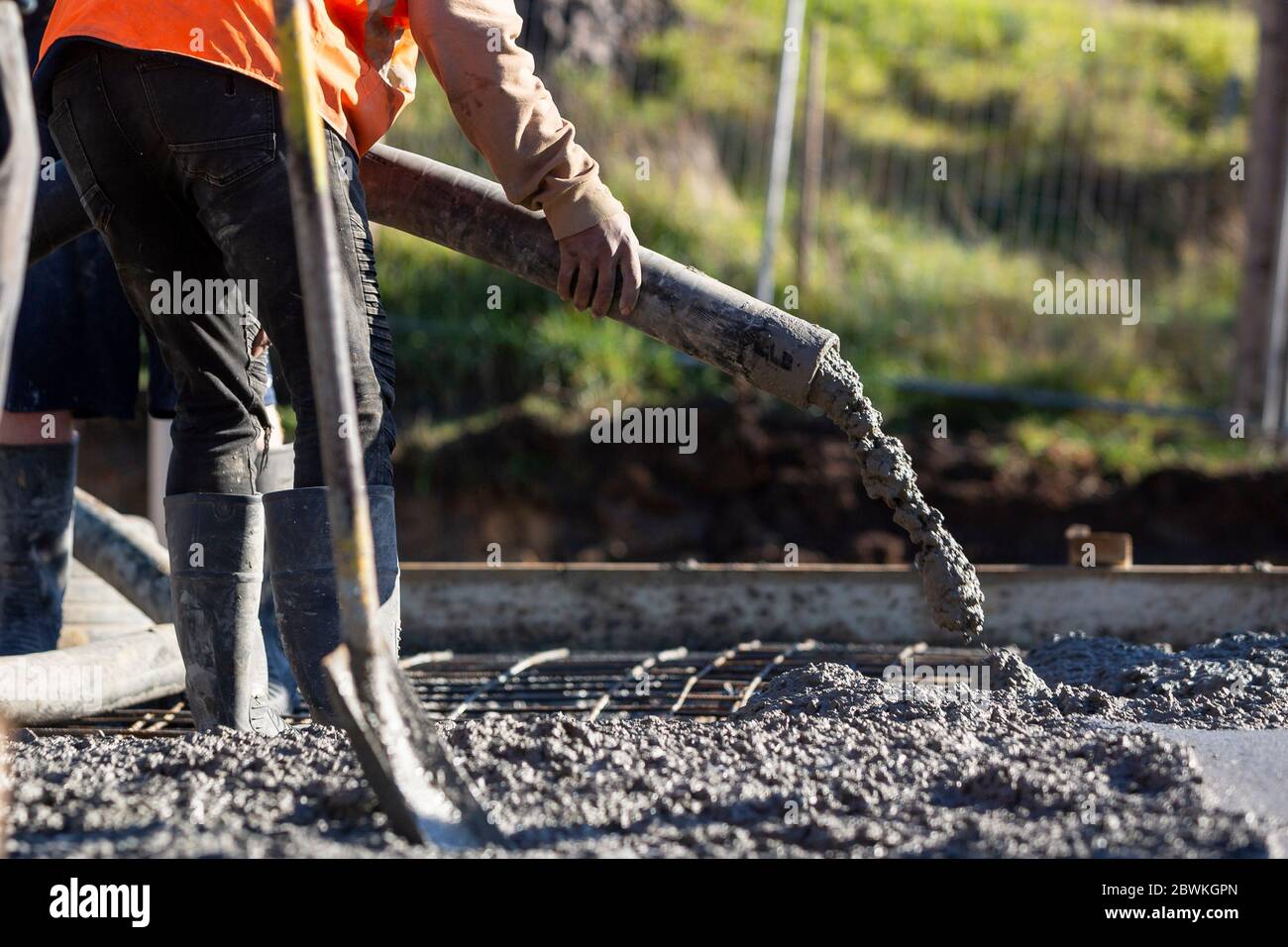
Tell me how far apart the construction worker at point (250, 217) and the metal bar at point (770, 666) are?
828 mm

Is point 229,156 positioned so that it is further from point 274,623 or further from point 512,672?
point 512,672

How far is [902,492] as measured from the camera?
235cm

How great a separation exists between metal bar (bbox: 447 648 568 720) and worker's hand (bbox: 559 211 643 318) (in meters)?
0.85

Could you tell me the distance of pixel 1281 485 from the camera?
19.8 ft

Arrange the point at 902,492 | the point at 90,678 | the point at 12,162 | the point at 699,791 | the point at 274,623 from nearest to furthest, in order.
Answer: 1. the point at 12,162
2. the point at 699,791
3. the point at 902,492
4. the point at 90,678
5. the point at 274,623

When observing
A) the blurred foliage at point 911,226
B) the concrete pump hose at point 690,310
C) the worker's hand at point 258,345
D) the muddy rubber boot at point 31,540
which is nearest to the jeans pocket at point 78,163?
the worker's hand at point 258,345

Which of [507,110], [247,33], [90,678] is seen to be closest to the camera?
[247,33]

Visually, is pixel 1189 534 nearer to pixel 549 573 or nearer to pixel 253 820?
pixel 549 573

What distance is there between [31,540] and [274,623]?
1.81ft


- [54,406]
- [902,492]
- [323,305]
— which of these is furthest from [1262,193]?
[323,305]

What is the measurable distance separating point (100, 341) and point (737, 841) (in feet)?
6.42

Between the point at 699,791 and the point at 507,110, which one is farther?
the point at 507,110
